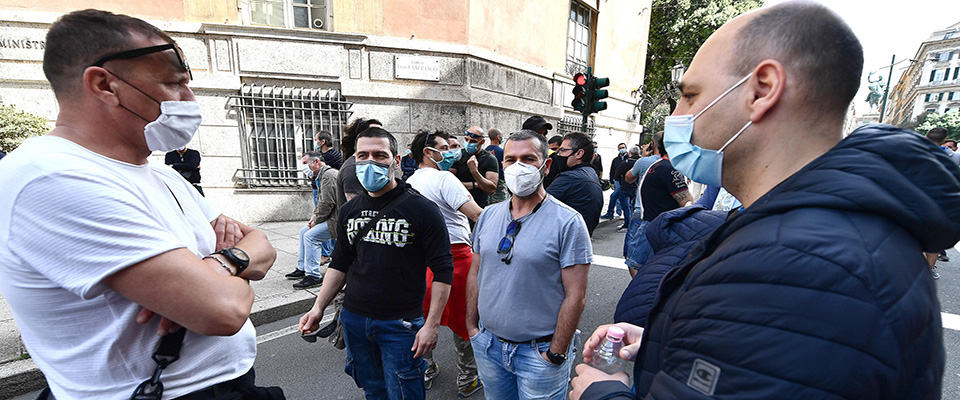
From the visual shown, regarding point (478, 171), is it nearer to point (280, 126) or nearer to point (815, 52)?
point (815, 52)

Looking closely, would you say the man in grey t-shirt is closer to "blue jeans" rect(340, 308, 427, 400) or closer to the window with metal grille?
"blue jeans" rect(340, 308, 427, 400)

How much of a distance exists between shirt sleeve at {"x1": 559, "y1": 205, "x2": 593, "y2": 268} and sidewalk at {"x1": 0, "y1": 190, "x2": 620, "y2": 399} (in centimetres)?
353

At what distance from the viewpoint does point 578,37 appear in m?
13.3

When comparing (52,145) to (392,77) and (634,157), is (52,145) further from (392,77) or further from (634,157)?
(634,157)

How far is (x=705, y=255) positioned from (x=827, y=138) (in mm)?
364

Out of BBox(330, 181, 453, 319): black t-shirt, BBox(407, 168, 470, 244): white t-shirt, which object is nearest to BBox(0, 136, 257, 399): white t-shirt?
BBox(330, 181, 453, 319): black t-shirt

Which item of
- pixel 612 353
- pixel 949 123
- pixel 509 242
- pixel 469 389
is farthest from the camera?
pixel 949 123

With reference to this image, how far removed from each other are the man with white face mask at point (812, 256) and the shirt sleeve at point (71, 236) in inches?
52.6

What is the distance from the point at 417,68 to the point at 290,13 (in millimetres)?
2801

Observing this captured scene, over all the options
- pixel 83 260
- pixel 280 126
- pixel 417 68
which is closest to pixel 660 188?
pixel 83 260

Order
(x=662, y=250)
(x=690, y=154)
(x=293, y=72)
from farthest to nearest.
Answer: (x=293, y=72), (x=662, y=250), (x=690, y=154)

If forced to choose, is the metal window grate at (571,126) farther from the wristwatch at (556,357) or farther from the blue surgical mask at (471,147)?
the wristwatch at (556,357)

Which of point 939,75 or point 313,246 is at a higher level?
point 939,75

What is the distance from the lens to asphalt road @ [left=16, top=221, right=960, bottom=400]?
3084 mm
